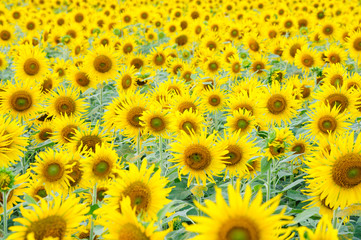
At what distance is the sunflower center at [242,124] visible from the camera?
141 inches

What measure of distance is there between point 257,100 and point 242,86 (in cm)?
70

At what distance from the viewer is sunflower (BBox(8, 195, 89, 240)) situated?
67.7 inches

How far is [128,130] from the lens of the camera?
11.2 ft

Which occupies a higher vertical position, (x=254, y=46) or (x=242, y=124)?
(x=254, y=46)

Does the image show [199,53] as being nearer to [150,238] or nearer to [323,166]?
[323,166]

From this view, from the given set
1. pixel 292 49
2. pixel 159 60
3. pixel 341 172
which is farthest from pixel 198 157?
pixel 292 49

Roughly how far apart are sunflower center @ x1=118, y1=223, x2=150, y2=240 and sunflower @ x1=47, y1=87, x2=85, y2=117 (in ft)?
8.86

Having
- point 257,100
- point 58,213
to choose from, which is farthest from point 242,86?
point 58,213

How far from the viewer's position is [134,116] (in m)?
3.38

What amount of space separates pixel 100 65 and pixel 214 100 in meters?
1.86

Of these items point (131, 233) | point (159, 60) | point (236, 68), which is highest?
point (159, 60)

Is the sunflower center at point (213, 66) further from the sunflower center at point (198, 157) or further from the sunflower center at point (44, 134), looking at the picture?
the sunflower center at point (198, 157)

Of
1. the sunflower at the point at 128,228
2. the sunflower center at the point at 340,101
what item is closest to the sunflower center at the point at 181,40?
the sunflower center at the point at 340,101

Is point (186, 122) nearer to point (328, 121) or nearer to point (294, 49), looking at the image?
point (328, 121)
